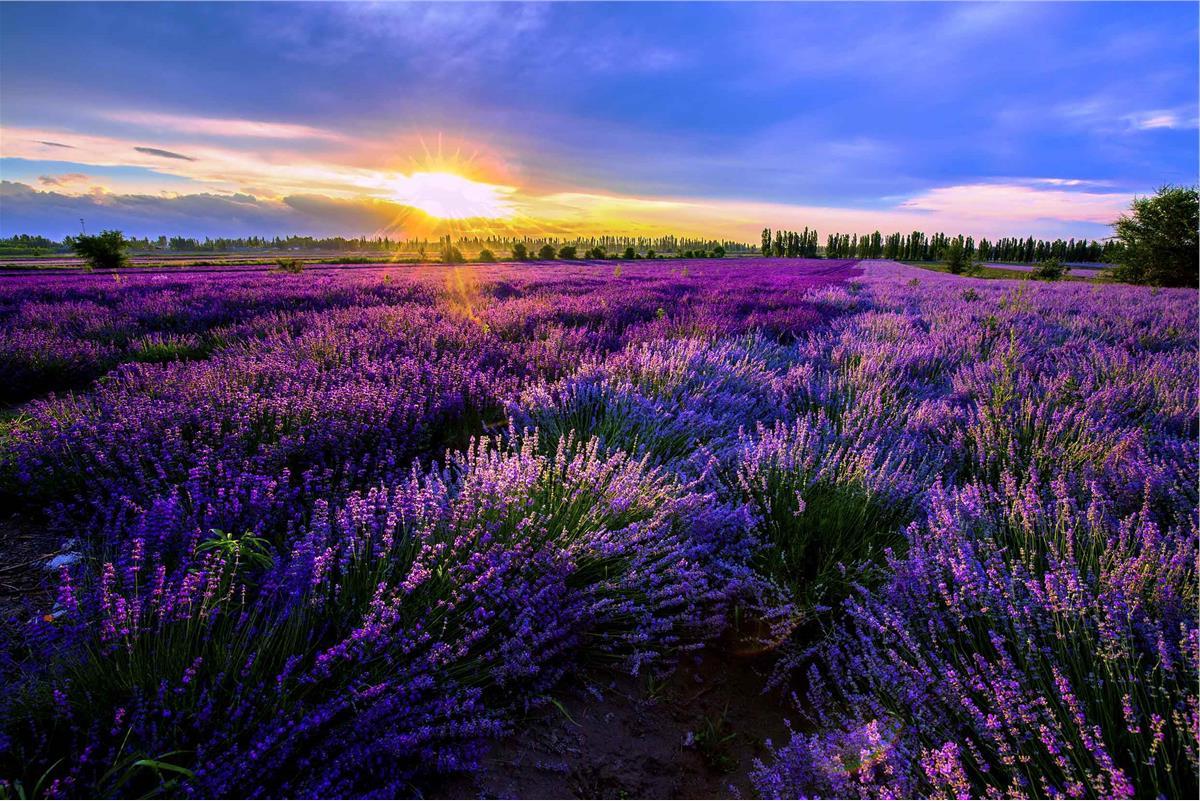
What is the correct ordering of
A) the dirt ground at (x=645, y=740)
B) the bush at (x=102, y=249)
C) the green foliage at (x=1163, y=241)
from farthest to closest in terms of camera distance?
the bush at (x=102, y=249)
the green foliage at (x=1163, y=241)
the dirt ground at (x=645, y=740)

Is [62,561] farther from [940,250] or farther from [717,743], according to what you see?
[940,250]

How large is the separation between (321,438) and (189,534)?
1.07 meters

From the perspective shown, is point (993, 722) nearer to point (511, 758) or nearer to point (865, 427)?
point (511, 758)

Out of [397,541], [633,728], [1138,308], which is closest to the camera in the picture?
[633,728]

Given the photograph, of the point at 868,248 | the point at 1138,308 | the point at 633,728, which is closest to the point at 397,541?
the point at 633,728

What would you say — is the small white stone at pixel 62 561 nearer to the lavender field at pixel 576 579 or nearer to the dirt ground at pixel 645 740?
the lavender field at pixel 576 579

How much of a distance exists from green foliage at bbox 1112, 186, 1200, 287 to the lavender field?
24.3m

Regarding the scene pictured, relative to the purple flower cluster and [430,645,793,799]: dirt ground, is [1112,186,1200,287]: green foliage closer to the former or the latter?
the purple flower cluster

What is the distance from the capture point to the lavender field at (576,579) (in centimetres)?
131

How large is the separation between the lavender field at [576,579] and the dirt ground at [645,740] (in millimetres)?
36

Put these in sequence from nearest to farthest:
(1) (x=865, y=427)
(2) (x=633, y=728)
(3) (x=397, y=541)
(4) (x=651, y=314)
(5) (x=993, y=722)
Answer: (5) (x=993, y=722), (2) (x=633, y=728), (3) (x=397, y=541), (1) (x=865, y=427), (4) (x=651, y=314)

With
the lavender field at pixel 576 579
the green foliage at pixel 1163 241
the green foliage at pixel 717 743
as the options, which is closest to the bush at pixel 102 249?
the lavender field at pixel 576 579

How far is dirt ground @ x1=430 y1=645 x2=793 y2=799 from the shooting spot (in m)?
1.52

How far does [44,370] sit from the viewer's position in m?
5.04
